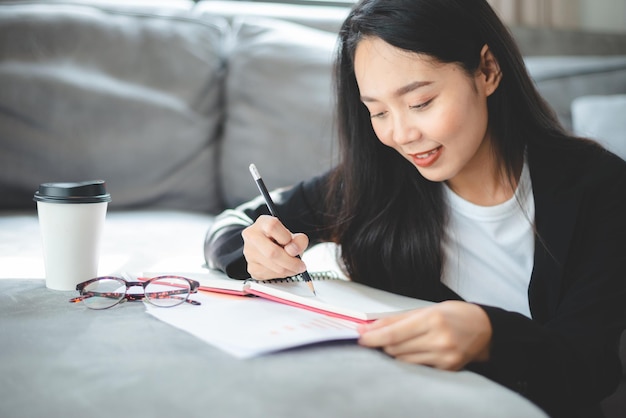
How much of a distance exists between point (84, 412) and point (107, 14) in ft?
5.43

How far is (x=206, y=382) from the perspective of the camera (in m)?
0.66

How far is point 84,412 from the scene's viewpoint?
2.01 ft

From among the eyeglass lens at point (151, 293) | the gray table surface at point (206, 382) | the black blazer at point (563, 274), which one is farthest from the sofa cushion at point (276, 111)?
the gray table surface at point (206, 382)

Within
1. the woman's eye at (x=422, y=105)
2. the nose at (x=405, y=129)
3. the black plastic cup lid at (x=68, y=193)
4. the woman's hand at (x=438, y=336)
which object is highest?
the woman's eye at (x=422, y=105)

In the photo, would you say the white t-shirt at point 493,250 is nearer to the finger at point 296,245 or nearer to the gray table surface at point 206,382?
the finger at point 296,245

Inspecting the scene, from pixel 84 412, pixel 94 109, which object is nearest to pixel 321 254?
pixel 94 109

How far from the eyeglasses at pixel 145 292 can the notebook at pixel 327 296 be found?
0.04 m

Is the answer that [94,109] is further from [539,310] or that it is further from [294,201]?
[539,310]

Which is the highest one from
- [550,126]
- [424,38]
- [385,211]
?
[424,38]

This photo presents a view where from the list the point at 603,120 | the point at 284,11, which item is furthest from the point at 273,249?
the point at 284,11

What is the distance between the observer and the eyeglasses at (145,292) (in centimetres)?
95

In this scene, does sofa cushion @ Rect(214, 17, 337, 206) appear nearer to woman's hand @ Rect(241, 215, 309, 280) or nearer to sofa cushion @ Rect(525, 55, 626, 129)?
sofa cushion @ Rect(525, 55, 626, 129)

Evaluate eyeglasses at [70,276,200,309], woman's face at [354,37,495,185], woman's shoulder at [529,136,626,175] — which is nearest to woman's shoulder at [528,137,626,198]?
woman's shoulder at [529,136,626,175]

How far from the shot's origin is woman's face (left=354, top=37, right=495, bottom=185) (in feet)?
3.62
